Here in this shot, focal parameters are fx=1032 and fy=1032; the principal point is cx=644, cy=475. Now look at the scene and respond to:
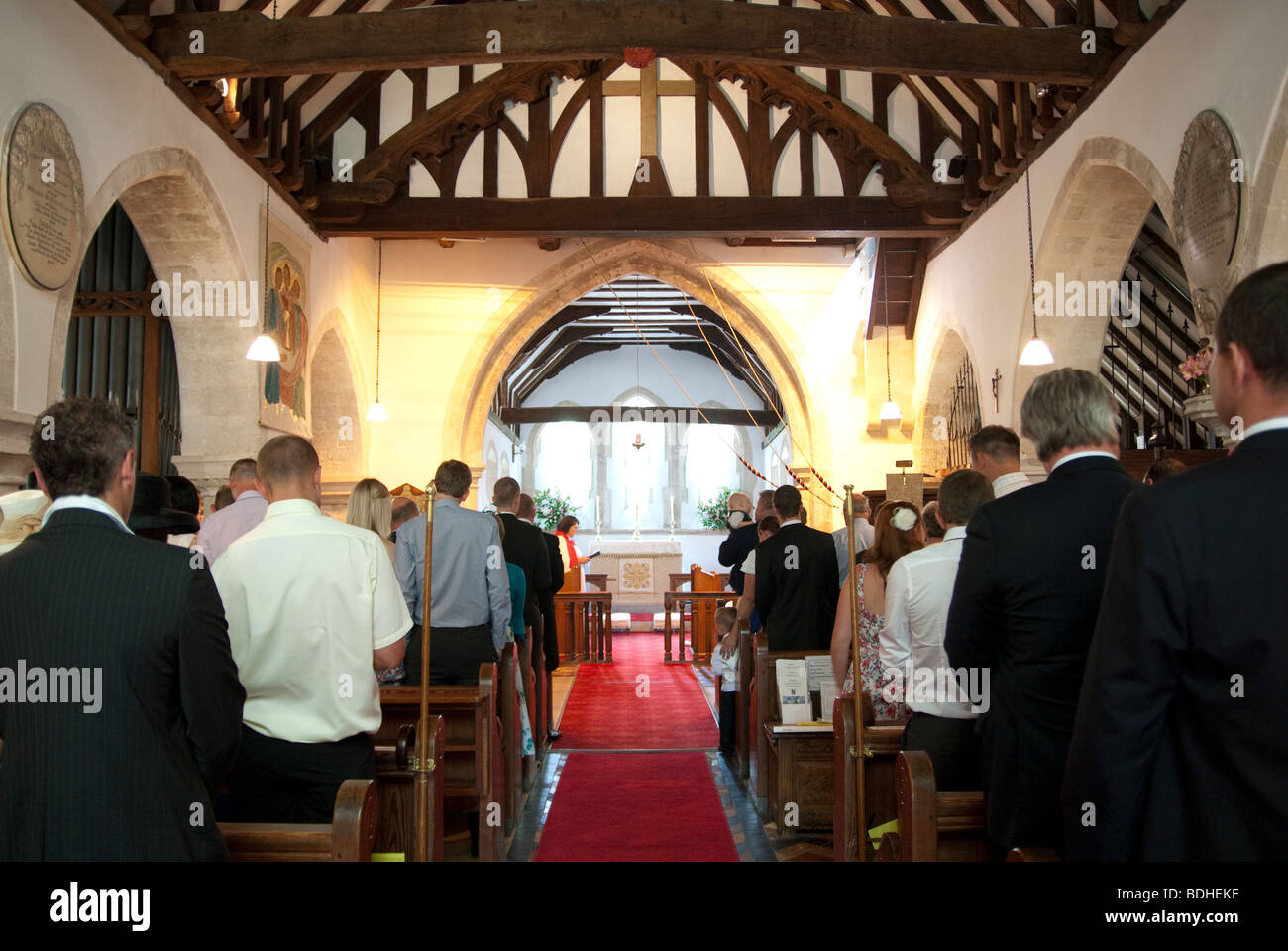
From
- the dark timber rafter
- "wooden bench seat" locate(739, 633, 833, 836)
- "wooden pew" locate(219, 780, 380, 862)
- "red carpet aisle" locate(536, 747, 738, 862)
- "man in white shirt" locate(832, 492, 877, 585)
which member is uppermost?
the dark timber rafter

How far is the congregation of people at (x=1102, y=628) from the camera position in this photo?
1188 mm

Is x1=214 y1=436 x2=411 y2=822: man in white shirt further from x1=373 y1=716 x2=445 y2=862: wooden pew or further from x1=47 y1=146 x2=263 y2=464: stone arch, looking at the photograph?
x1=47 y1=146 x2=263 y2=464: stone arch

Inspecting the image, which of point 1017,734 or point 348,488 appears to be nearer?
point 1017,734

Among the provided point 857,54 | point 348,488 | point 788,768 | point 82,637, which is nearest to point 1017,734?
point 82,637

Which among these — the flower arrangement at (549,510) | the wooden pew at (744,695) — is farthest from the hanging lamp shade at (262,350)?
the flower arrangement at (549,510)

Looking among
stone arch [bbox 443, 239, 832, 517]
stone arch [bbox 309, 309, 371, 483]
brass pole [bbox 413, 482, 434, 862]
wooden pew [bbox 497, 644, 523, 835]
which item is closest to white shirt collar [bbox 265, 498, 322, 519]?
brass pole [bbox 413, 482, 434, 862]

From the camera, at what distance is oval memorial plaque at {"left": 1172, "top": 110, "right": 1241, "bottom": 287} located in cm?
458

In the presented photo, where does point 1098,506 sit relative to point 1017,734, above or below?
above

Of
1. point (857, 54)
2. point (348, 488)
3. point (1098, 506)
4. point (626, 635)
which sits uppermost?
point (857, 54)

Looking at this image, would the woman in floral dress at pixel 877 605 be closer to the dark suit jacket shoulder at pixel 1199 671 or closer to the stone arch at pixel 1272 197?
the dark suit jacket shoulder at pixel 1199 671

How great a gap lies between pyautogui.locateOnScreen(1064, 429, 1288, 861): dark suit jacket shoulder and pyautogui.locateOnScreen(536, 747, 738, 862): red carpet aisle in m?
2.52
